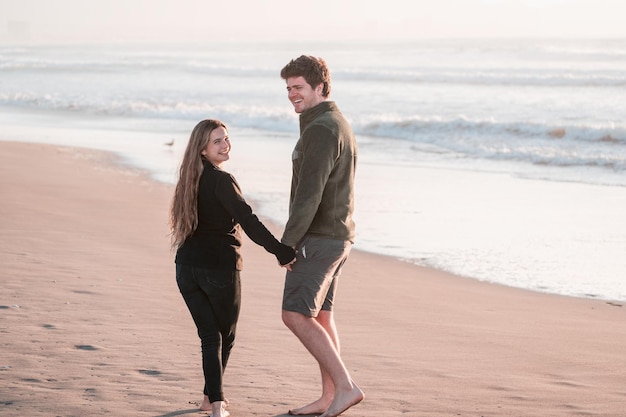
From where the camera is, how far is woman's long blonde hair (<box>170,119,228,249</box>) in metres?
4.40

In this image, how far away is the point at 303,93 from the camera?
4340 mm

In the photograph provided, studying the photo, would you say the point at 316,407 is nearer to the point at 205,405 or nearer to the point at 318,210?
the point at 205,405

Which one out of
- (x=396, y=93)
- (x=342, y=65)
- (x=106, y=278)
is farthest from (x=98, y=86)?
(x=106, y=278)

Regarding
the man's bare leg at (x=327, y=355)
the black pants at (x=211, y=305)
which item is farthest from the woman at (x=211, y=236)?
the man's bare leg at (x=327, y=355)

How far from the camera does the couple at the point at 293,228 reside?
4.27 meters

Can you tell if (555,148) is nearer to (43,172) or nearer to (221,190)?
(43,172)

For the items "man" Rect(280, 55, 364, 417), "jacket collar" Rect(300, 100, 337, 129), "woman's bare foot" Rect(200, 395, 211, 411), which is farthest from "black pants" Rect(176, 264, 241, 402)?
"jacket collar" Rect(300, 100, 337, 129)

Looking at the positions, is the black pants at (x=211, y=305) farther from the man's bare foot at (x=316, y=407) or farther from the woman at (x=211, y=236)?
the man's bare foot at (x=316, y=407)

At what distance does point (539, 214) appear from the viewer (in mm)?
12023

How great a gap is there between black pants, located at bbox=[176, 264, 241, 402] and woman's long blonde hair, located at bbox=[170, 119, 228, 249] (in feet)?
0.63

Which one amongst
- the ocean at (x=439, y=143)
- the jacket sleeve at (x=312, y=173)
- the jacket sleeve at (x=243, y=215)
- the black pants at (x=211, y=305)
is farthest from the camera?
the ocean at (x=439, y=143)

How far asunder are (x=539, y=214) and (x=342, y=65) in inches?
2022

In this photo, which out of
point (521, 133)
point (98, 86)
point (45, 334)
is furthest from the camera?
point (98, 86)

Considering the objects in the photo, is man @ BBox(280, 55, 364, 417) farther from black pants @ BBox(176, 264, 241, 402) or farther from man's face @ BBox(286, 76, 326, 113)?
black pants @ BBox(176, 264, 241, 402)
